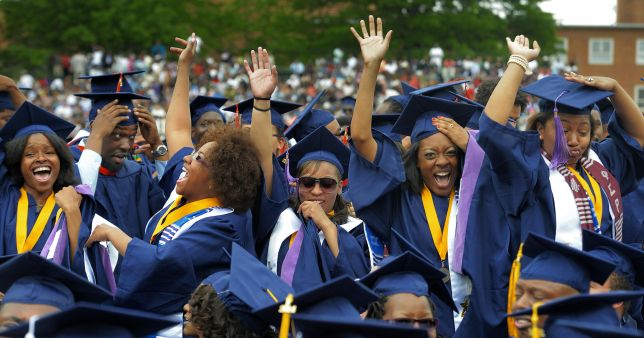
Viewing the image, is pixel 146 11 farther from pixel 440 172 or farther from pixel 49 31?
pixel 440 172

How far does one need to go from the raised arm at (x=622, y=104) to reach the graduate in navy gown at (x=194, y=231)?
6.08ft

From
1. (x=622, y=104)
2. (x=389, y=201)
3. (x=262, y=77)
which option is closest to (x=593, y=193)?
Result: (x=622, y=104)

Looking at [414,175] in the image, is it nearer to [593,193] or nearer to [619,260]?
[593,193]

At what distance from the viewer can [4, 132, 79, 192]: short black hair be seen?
646cm

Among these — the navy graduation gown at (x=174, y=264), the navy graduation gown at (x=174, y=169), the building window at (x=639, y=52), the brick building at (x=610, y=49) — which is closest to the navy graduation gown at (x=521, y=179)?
the navy graduation gown at (x=174, y=264)

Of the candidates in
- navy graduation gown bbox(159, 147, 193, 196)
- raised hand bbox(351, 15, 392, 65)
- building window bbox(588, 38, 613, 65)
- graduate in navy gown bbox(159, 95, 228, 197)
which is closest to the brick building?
building window bbox(588, 38, 613, 65)

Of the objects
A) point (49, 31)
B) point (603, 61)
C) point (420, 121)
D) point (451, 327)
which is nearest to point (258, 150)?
point (420, 121)

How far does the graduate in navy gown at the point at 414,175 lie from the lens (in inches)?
235

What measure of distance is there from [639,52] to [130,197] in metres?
61.3

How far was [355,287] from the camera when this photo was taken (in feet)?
14.8

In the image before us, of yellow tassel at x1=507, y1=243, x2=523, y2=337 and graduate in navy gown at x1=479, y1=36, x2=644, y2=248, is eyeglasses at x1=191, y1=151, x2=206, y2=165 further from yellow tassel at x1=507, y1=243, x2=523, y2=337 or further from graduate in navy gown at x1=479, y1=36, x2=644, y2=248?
yellow tassel at x1=507, y1=243, x2=523, y2=337

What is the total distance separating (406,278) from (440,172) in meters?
1.24

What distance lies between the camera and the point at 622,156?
21.3 feet

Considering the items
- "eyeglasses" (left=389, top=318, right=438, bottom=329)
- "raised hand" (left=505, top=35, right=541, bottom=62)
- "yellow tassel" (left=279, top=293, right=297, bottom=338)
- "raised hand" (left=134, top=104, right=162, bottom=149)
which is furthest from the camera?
"raised hand" (left=134, top=104, right=162, bottom=149)
